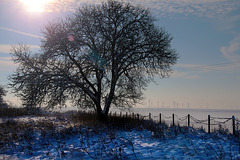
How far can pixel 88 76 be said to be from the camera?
18.5m

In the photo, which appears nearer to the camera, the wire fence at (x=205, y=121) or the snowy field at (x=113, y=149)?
the snowy field at (x=113, y=149)

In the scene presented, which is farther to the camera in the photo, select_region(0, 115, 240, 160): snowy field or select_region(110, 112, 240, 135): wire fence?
select_region(110, 112, 240, 135): wire fence

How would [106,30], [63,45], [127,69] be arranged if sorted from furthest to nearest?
[127,69], [106,30], [63,45]

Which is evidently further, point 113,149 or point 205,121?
point 205,121

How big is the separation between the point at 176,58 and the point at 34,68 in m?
12.0

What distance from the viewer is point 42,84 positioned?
1484 cm

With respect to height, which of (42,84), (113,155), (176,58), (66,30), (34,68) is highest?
(66,30)

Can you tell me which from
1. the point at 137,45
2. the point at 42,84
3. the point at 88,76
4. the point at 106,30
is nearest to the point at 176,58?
the point at 137,45

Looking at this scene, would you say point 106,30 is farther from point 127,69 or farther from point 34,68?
point 34,68

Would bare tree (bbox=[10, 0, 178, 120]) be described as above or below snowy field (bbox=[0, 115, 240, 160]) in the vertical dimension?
above

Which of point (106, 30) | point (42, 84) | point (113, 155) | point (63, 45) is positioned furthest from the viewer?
point (106, 30)

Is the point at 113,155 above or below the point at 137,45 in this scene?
below

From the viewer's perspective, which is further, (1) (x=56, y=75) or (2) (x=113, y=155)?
(1) (x=56, y=75)

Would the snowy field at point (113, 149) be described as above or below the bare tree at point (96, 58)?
below
